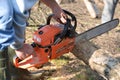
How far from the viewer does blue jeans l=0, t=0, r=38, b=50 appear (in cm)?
149

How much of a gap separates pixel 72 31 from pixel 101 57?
0.40m

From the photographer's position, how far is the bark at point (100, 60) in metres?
2.34

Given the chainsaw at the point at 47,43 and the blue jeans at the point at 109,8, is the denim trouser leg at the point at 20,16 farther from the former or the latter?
the blue jeans at the point at 109,8

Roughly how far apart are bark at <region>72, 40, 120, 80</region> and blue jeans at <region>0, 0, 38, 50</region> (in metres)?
0.99

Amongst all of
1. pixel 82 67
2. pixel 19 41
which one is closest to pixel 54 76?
pixel 82 67

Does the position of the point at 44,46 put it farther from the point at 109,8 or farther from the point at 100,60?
the point at 109,8

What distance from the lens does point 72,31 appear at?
90.8 inches

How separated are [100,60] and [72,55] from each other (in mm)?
861

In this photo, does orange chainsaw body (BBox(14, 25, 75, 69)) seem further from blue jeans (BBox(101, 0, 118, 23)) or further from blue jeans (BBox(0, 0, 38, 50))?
blue jeans (BBox(101, 0, 118, 23))

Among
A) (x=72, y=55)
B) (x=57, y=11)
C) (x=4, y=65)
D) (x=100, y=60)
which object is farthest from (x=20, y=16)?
(x=72, y=55)

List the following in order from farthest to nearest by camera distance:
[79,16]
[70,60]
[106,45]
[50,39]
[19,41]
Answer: [79,16] < [106,45] < [70,60] < [50,39] < [19,41]

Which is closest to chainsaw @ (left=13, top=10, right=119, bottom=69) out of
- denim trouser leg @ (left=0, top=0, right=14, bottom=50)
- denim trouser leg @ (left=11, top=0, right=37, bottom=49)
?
denim trouser leg @ (left=11, top=0, right=37, bottom=49)

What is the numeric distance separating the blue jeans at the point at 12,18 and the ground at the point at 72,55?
1363mm

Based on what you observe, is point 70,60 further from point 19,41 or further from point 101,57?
point 19,41
